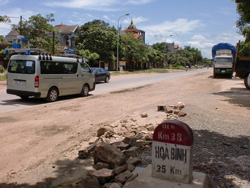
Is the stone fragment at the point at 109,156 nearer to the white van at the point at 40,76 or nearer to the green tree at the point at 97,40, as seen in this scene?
the white van at the point at 40,76

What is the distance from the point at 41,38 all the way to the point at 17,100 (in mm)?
15487

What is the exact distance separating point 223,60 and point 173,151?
28824mm

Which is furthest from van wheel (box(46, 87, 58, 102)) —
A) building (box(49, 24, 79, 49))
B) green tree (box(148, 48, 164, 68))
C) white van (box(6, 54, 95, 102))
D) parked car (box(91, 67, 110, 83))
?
green tree (box(148, 48, 164, 68))

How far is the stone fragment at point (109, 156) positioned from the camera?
3.88m

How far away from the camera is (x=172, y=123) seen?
288 centimetres

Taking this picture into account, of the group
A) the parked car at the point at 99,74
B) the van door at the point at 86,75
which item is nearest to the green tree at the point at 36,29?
the parked car at the point at 99,74

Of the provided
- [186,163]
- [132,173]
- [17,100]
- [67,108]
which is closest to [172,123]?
[186,163]

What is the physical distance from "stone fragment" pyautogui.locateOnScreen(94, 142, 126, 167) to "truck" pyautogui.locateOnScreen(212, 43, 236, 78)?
2780cm

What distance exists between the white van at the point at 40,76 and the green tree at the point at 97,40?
29.4m

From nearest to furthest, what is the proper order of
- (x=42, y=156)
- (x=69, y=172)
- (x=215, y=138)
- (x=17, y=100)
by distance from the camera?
1. (x=69, y=172)
2. (x=42, y=156)
3. (x=215, y=138)
4. (x=17, y=100)

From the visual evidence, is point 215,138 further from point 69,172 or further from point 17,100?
point 17,100

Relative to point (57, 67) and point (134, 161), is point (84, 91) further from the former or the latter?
point (134, 161)

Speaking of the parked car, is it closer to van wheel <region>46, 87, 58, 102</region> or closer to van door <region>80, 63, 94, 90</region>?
van door <region>80, 63, 94, 90</region>

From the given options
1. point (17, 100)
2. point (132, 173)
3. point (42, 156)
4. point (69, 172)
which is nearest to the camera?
point (132, 173)
